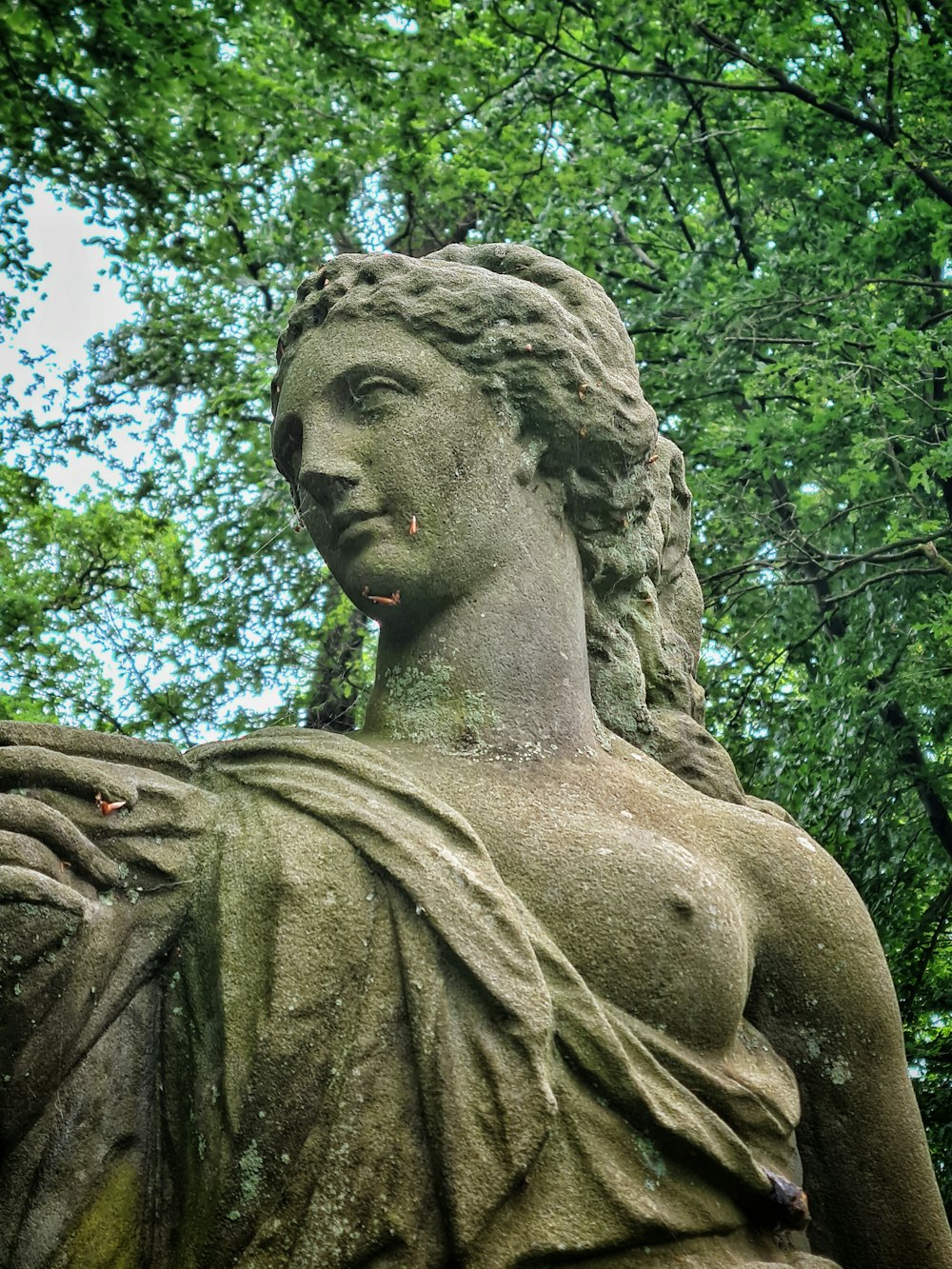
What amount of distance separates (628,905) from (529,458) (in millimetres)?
1236

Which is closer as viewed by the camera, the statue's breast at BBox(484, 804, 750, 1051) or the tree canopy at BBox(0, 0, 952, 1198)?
the statue's breast at BBox(484, 804, 750, 1051)

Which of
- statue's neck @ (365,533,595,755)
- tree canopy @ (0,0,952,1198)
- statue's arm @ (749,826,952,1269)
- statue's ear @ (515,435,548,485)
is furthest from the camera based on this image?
tree canopy @ (0,0,952,1198)

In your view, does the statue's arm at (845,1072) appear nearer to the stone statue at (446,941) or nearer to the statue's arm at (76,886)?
the stone statue at (446,941)

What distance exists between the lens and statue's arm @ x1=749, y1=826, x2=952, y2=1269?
3.34m

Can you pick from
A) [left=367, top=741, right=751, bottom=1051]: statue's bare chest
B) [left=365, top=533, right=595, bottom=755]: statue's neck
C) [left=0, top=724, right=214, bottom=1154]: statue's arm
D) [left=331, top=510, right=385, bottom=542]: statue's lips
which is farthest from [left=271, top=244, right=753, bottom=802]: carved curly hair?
[left=0, top=724, right=214, bottom=1154]: statue's arm

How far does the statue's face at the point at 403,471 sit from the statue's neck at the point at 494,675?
6 centimetres

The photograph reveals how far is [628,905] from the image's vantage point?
10.5 feet

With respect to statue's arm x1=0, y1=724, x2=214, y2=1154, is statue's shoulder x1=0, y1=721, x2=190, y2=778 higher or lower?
higher

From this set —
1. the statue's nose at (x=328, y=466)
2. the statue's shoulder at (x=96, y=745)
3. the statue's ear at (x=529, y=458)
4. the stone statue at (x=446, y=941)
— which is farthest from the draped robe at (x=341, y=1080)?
the statue's ear at (x=529, y=458)

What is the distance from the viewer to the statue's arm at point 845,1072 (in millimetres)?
3340

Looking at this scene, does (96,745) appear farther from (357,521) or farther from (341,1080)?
(341,1080)

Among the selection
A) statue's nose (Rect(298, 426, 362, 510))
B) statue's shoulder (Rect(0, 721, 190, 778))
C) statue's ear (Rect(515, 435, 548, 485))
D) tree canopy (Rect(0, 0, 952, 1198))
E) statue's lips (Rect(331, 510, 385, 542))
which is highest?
tree canopy (Rect(0, 0, 952, 1198))

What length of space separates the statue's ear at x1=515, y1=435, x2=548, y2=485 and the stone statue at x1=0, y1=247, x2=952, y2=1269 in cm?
1

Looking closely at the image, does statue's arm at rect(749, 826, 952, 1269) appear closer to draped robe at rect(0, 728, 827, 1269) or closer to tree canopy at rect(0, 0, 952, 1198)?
draped robe at rect(0, 728, 827, 1269)
